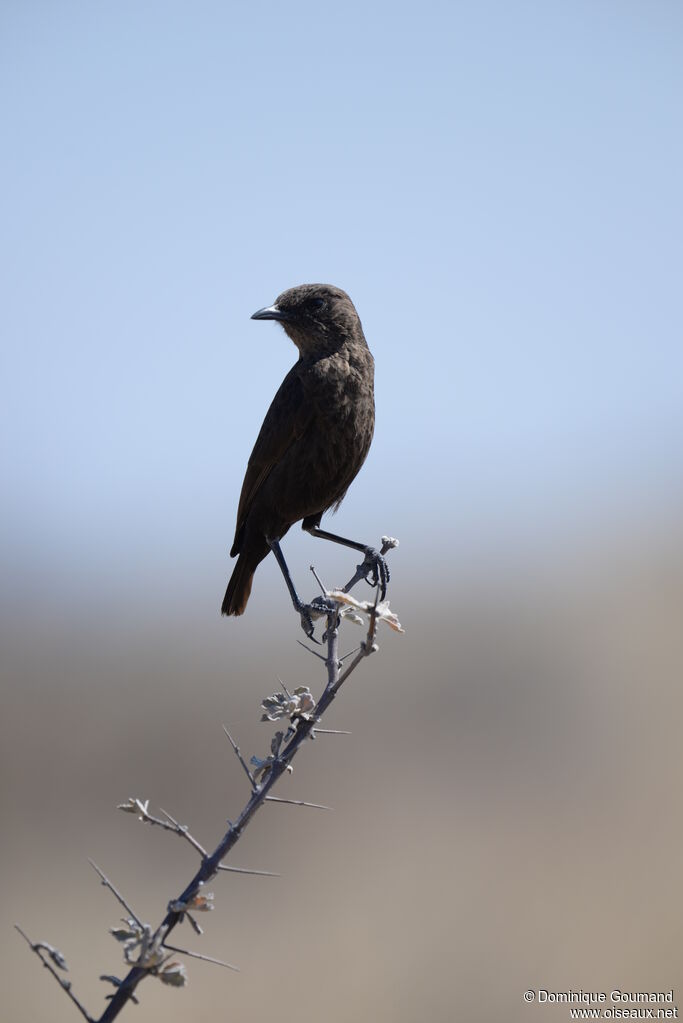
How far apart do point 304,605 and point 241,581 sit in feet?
3.81

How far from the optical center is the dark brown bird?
5488 millimetres

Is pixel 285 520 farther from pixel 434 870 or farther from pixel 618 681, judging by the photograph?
pixel 618 681

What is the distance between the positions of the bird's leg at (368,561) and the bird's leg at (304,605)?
0.27 metres

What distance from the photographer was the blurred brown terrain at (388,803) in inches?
930

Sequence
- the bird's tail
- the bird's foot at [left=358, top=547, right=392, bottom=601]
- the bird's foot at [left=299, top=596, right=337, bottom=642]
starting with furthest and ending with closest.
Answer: the bird's tail → the bird's foot at [left=358, top=547, right=392, bottom=601] → the bird's foot at [left=299, top=596, right=337, bottom=642]

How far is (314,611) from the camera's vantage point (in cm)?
424

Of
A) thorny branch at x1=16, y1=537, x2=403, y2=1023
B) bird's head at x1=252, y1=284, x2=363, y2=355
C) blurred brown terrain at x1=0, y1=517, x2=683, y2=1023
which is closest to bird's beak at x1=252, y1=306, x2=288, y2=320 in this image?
bird's head at x1=252, y1=284, x2=363, y2=355

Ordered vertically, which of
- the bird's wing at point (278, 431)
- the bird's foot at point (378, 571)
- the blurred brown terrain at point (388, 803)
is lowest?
the bird's foot at point (378, 571)

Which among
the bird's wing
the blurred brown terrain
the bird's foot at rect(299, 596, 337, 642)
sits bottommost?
the bird's foot at rect(299, 596, 337, 642)

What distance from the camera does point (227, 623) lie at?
49.1 metres

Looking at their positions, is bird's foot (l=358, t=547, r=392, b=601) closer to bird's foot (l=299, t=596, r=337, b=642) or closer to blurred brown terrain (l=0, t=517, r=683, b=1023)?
bird's foot (l=299, t=596, r=337, b=642)

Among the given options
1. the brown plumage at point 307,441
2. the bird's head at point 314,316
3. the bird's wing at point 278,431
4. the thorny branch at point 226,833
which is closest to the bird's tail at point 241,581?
the brown plumage at point 307,441

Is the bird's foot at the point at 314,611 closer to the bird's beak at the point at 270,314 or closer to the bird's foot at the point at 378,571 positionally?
the bird's foot at the point at 378,571

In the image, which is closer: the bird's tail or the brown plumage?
the brown plumage
